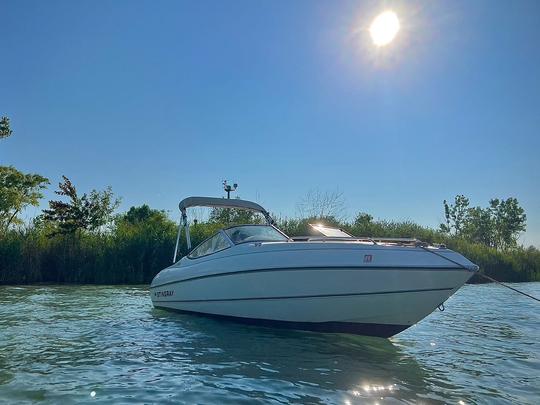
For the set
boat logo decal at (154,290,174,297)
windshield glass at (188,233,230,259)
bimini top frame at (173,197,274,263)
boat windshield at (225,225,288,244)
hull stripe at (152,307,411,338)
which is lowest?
hull stripe at (152,307,411,338)

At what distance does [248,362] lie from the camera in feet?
15.4

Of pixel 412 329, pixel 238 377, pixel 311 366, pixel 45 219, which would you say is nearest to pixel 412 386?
pixel 311 366

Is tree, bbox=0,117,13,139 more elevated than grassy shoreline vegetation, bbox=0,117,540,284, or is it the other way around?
tree, bbox=0,117,13,139

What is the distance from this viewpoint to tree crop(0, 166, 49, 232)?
22.8 m

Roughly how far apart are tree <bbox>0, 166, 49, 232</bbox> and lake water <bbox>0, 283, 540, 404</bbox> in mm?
17297

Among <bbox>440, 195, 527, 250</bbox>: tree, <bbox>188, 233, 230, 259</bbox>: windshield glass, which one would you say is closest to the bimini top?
<bbox>188, 233, 230, 259</bbox>: windshield glass

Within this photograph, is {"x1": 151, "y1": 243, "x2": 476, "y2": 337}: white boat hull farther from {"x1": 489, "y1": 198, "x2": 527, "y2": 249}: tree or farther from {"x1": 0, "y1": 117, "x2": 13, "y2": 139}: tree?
{"x1": 489, "y1": 198, "x2": 527, "y2": 249}: tree

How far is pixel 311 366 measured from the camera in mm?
4555

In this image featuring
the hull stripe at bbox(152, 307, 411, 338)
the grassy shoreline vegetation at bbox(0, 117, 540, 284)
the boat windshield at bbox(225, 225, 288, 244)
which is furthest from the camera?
the grassy shoreline vegetation at bbox(0, 117, 540, 284)

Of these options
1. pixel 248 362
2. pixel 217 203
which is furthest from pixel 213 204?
pixel 248 362

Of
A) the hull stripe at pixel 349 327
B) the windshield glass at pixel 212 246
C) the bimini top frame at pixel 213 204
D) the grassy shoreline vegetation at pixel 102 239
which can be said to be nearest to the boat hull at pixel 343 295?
the hull stripe at pixel 349 327

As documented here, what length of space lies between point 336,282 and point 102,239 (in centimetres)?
1388

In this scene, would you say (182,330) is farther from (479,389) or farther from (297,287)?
(479,389)

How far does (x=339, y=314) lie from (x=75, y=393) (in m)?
3.23
